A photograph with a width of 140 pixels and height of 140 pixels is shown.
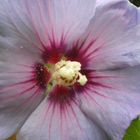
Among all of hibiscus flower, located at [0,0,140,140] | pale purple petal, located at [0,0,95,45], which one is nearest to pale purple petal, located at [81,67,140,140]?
hibiscus flower, located at [0,0,140,140]

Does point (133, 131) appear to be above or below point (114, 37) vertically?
below

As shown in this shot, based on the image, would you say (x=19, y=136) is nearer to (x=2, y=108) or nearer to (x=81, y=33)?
(x=2, y=108)

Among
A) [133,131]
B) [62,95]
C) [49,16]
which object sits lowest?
[133,131]

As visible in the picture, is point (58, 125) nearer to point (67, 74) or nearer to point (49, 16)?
point (67, 74)

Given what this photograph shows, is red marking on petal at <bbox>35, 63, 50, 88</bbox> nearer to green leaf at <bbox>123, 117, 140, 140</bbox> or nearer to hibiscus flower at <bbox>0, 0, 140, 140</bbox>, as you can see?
hibiscus flower at <bbox>0, 0, 140, 140</bbox>

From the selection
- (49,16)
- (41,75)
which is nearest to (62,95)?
(41,75)

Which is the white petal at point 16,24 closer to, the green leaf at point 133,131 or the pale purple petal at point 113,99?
the pale purple petal at point 113,99

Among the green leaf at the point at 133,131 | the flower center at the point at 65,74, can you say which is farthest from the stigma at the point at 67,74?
the green leaf at the point at 133,131
